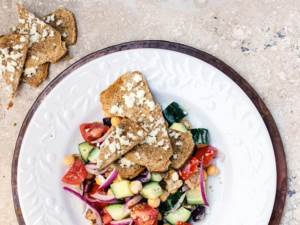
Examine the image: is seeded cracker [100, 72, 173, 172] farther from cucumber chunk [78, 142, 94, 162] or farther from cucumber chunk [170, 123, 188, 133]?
cucumber chunk [78, 142, 94, 162]

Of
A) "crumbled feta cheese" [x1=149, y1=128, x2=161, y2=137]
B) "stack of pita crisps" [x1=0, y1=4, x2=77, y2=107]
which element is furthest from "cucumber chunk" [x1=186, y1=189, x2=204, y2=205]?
"stack of pita crisps" [x1=0, y1=4, x2=77, y2=107]

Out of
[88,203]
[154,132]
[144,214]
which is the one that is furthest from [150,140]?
[88,203]

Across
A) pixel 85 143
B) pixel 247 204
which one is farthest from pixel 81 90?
pixel 247 204

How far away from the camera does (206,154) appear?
2.56m

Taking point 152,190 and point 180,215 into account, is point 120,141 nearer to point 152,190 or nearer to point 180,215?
point 152,190

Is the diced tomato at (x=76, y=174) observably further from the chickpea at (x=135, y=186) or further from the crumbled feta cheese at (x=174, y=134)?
the crumbled feta cheese at (x=174, y=134)

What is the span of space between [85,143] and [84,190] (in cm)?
24

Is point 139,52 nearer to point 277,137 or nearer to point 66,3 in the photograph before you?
point 66,3

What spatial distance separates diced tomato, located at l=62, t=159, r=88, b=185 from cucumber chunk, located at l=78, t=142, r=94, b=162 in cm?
4

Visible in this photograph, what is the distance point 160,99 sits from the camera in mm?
2633

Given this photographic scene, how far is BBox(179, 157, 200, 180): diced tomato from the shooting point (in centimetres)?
255

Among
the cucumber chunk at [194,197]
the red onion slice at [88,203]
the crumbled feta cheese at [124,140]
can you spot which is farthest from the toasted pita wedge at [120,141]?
the cucumber chunk at [194,197]

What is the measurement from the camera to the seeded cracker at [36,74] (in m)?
2.71

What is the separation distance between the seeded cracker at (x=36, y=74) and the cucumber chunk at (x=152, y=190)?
2.54ft
